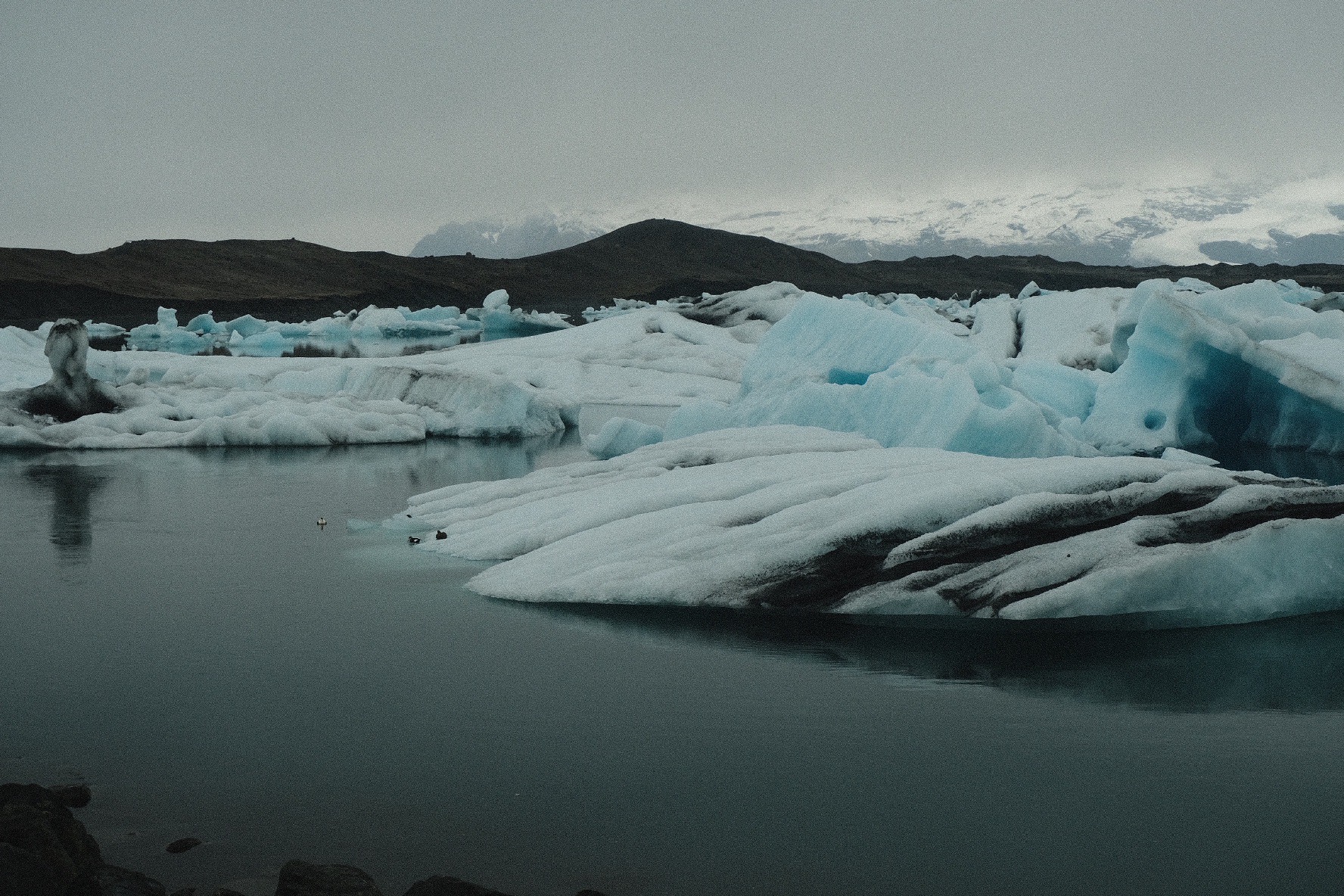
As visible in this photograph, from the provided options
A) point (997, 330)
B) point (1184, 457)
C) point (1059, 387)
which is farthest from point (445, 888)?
point (997, 330)

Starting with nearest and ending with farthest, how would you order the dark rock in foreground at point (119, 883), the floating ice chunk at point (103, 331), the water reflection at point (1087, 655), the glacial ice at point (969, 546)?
the dark rock in foreground at point (119, 883)
the water reflection at point (1087, 655)
the glacial ice at point (969, 546)
the floating ice chunk at point (103, 331)

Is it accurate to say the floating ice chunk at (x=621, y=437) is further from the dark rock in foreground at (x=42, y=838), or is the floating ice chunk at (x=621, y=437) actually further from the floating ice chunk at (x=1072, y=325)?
the floating ice chunk at (x=1072, y=325)

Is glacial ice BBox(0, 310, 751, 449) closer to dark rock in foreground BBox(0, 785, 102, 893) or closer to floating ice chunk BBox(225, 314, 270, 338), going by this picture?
dark rock in foreground BBox(0, 785, 102, 893)

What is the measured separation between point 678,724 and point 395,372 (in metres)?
16.6

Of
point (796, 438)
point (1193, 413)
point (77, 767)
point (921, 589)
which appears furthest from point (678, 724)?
point (1193, 413)

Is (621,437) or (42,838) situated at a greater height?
(621,437)

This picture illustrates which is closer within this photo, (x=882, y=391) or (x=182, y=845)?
(x=182, y=845)

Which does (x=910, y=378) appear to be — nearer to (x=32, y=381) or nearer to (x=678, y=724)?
(x=678, y=724)

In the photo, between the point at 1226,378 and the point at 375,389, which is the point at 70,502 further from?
the point at 1226,378

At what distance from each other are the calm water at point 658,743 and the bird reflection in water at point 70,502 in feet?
6.10

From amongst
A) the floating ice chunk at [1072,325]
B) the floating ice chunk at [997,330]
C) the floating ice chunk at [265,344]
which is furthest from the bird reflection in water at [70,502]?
the floating ice chunk at [265,344]

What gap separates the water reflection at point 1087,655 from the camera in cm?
565

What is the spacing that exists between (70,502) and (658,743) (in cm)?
955

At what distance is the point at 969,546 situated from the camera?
21.9ft
